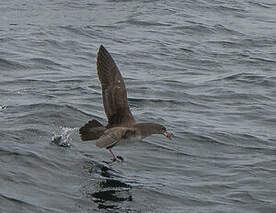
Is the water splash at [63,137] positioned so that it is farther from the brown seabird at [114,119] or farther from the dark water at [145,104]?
the brown seabird at [114,119]

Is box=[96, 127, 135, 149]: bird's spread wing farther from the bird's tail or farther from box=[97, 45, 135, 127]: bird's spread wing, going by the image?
box=[97, 45, 135, 127]: bird's spread wing

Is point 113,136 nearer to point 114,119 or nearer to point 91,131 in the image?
point 91,131

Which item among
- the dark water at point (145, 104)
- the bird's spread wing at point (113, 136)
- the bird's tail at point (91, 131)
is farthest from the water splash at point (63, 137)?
the bird's spread wing at point (113, 136)

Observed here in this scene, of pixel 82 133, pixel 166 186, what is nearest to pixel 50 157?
pixel 82 133

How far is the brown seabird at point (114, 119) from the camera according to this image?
33.0 ft

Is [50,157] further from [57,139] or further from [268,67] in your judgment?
[268,67]

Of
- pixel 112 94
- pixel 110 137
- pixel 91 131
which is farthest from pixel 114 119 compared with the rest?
pixel 110 137

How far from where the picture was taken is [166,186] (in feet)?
32.8

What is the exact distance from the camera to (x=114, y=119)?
10641 millimetres

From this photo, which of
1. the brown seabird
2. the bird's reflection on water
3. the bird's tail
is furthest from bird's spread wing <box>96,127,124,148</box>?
the bird's reflection on water

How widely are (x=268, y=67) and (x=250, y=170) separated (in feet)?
23.9

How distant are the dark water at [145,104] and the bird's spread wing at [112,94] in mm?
601

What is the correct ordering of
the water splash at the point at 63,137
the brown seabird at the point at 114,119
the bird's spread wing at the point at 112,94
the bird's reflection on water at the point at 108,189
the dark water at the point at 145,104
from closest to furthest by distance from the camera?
the bird's reflection on water at the point at 108,189
the dark water at the point at 145,104
the brown seabird at the point at 114,119
the bird's spread wing at the point at 112,94
the water splash at the point at 63,137

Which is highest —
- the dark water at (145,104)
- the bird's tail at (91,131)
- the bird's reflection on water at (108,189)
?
the bird's tail at (91,131)
